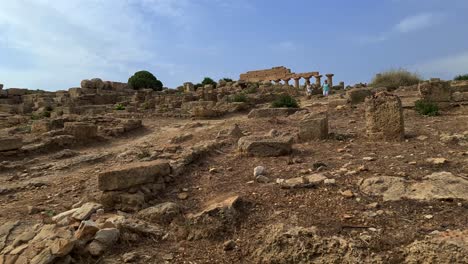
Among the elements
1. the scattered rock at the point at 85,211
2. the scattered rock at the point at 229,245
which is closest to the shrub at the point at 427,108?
the scattered rock at the point at 229,245

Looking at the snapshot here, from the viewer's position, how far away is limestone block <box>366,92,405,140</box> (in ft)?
22.3

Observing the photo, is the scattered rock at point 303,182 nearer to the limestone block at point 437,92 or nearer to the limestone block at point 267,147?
the limestone block at point 267,147

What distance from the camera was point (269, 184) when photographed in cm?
514

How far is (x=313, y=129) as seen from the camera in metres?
7.38

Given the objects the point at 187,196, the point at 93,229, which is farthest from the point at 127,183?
the point at 93,229

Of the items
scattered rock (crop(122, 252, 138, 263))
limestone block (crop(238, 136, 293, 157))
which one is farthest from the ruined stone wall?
scattered rock (crop(122, 252, 138, 263))

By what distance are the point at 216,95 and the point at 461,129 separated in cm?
1485

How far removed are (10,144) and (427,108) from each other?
32.8ft

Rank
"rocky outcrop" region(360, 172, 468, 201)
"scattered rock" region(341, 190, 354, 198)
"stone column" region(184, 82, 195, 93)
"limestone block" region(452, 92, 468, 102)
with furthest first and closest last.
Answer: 1. "stone column" region(184, 82, 195, 93)
2. "limestone block" region(452, 92, 468, 102)
3. "scattered rock" region(341, 190, 354, 198)
4. "rocky outcrop" region(360, 172, 468, 201)

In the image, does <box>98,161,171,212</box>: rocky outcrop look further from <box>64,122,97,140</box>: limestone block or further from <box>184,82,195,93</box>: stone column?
<box>184,82,195,93</box>: stone column

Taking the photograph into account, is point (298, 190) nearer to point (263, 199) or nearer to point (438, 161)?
point (263, 199)

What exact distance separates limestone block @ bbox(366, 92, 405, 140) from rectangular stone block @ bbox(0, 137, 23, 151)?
8119 millimetres

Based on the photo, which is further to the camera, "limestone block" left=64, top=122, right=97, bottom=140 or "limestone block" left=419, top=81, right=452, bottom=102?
"limestone block" left=64, top=122, right=97, bottom=140

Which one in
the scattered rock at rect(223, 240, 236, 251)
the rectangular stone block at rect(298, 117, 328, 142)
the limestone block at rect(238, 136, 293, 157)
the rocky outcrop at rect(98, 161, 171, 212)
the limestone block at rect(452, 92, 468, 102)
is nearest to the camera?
the scattered rock at rect(223, 240, 236, 251)
